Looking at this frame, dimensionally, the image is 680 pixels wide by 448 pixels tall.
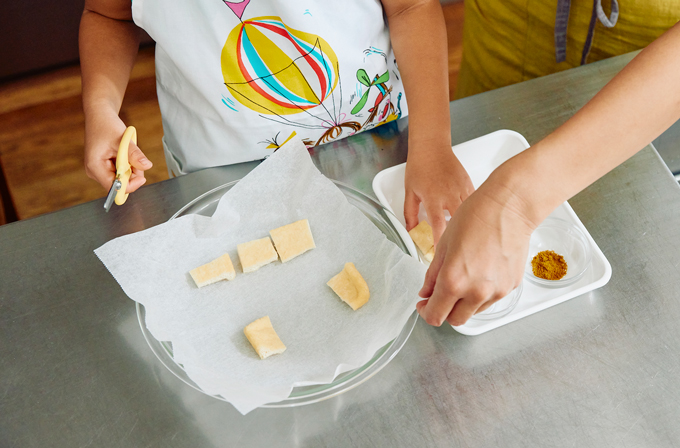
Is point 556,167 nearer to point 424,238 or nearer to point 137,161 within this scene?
point 424,238

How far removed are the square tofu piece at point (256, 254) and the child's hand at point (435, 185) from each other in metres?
0.23

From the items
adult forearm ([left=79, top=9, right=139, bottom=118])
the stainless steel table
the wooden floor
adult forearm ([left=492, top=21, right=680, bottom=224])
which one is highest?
adult forearm ([left=492, top=21, right=680, bottom=224])

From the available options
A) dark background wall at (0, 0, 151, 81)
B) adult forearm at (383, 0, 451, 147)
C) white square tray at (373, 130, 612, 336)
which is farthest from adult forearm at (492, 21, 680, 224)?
dark background wall at (0, 0, 151, 81)

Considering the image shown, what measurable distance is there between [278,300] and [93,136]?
433 mm

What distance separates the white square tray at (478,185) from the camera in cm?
77

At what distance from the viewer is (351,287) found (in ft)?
2.58

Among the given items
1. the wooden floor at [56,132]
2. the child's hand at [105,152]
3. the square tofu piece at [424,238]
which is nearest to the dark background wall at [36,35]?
the wooden floor at [56,132]

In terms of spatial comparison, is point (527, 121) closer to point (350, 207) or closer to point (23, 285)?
point (350, 207)

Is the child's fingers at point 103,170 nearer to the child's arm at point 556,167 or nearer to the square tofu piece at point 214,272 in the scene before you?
the square tofu piece at point 214,272

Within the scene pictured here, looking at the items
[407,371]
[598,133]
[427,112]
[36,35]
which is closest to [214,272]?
[407,371]

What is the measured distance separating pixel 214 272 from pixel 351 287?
0.21m

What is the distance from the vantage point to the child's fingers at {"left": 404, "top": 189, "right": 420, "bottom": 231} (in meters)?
0.87

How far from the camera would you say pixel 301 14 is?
845 millimetres

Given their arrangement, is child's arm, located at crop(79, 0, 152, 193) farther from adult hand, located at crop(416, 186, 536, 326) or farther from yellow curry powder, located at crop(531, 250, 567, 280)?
yellow curry powder, located at crop(531, 250, 567, 280)
